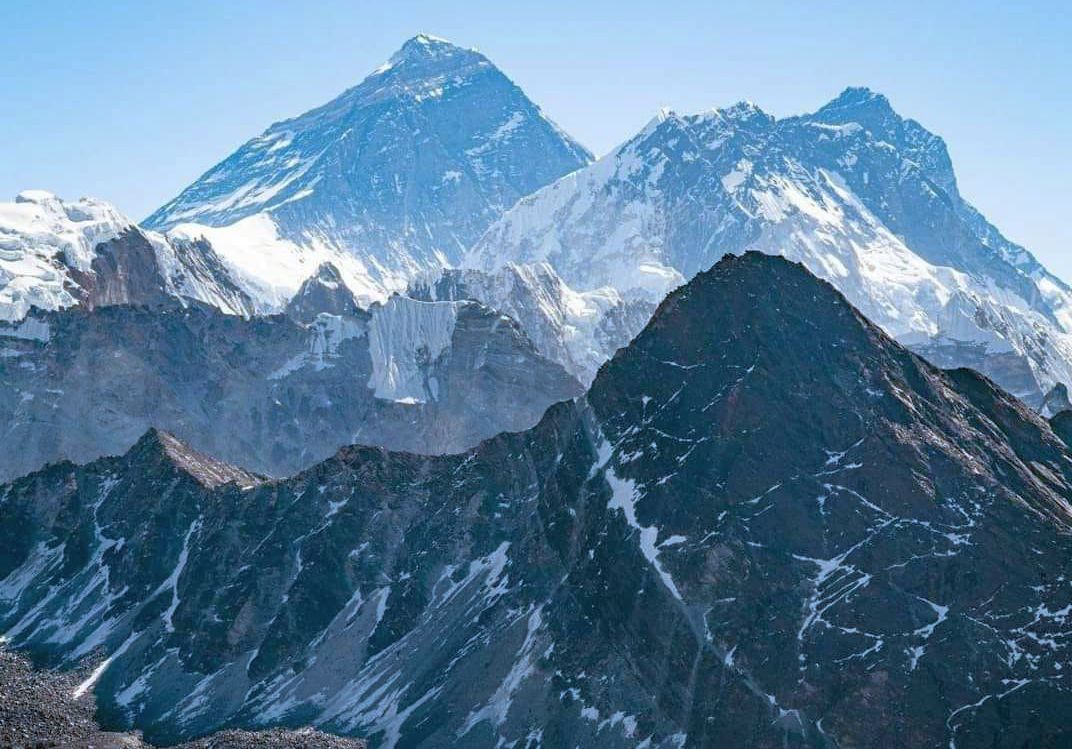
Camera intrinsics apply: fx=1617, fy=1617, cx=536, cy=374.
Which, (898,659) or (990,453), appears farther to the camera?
(990,453)

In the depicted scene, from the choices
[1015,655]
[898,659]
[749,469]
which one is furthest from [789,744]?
[749,469]

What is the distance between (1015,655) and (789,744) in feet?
80.2

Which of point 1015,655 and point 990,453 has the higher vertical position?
point 990,453

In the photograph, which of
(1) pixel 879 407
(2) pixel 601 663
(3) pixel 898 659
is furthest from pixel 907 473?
(2) pixel 601 663

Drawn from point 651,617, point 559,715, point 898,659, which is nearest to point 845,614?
point 898,659

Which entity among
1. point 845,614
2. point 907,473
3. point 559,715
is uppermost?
point 907,473

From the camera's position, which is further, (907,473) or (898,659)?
(907,473)

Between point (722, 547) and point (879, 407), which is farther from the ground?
point (879, 407)

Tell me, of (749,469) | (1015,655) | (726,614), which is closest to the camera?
(1015,655)

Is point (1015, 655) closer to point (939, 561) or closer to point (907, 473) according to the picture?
point (939, 561)

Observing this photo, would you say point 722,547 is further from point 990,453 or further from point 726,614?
point 990,453

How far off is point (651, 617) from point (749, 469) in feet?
69.6

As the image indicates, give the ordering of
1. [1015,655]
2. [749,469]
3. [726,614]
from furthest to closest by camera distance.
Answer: [749,469], [726,614], [1015,655]

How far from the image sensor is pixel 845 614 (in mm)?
172750
